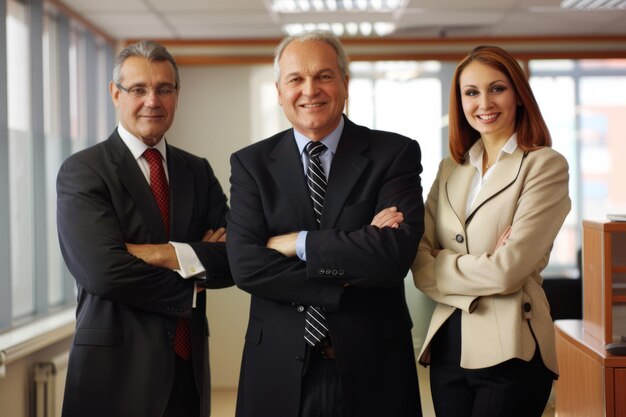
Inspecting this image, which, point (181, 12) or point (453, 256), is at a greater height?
point (181, 12)

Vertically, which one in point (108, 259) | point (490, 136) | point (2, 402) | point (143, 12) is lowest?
point (2, 402)

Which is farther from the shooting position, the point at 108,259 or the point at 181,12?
the point at 181,12

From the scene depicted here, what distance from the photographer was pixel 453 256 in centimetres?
234

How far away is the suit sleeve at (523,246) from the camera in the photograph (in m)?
2.22

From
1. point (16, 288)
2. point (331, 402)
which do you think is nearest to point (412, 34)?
point (16, 288)

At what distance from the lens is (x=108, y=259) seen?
240 centimetres

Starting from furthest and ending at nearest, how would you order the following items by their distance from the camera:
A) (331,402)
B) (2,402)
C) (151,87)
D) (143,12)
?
(143,12) → (2,402) → (151,87) → (331,402)

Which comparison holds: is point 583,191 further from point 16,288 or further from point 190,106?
point 16,288

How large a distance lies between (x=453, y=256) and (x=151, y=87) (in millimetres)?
1182

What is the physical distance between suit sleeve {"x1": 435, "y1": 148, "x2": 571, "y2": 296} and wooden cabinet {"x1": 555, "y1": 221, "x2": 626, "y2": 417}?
52 cm

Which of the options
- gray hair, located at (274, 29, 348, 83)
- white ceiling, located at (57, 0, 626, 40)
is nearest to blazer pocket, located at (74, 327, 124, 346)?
gray hair, located at (274, 29, 348, 83)

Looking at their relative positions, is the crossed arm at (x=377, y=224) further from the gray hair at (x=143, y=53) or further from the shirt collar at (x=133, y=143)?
the gray hair at (x=143, y=53)

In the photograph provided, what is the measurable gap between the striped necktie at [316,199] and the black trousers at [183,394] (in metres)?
0.57

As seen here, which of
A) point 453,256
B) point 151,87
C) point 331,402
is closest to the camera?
point 331,402
